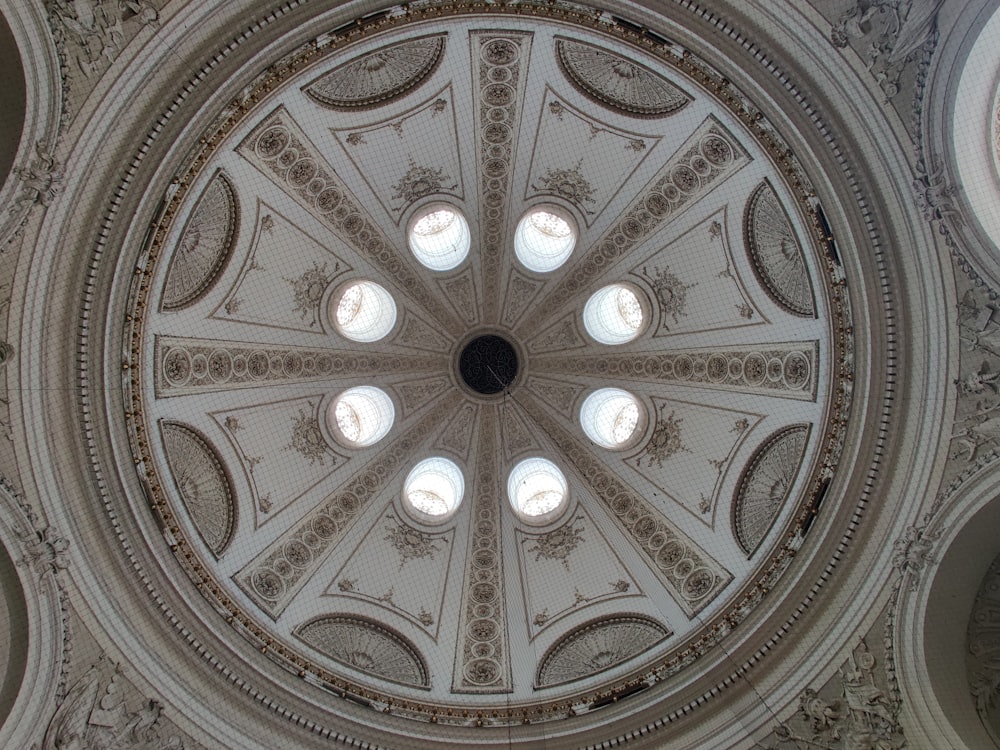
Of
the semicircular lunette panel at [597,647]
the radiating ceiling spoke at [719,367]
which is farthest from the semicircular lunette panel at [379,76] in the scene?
the semicircular lunette panel at [597,647]

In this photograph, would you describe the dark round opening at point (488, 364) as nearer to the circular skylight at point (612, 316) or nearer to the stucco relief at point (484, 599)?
the stucco relief at point (484, 599)

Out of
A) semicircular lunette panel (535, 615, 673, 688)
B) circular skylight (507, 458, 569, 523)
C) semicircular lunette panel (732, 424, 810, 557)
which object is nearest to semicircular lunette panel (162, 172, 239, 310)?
circular skylight (507, 458, 569, 523)

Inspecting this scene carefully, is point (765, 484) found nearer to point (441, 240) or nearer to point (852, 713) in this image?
point (852, 713)

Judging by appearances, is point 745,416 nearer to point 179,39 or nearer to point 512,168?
point 512,168

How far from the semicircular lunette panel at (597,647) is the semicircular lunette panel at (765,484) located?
1.98m

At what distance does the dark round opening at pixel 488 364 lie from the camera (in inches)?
558

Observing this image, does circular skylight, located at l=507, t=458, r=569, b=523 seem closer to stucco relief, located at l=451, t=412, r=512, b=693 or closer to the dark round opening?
stucco relief, located at l=451, t=412, r=512, b=693

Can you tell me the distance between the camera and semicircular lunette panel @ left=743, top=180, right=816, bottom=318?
1051 centimetres

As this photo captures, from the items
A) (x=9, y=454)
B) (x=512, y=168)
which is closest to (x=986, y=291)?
(x=512, y=168)

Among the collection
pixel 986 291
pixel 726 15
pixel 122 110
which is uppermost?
pixel 726 15

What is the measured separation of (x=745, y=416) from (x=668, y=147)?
14.3 ft

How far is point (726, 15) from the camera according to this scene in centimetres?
889

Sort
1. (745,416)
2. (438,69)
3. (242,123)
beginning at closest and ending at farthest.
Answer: (242,123)
(438,69)
(745,416)

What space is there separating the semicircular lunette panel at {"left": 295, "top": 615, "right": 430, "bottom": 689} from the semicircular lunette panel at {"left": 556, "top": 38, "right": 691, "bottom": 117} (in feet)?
29.0
